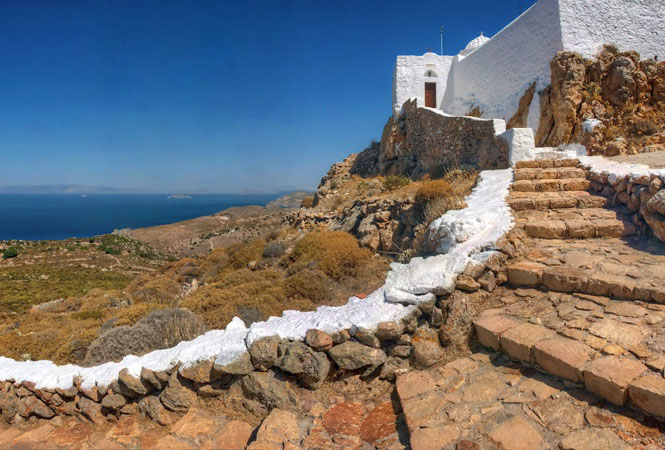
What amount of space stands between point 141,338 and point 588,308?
17.2 ft

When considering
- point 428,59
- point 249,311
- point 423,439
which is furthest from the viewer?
point 428,59

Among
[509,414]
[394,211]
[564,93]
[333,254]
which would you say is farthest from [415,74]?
[509,414]

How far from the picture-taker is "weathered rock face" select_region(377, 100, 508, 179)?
10410mm

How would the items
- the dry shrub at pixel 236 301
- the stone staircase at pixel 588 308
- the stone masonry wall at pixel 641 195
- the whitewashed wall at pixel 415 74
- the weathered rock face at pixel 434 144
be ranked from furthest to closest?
the whitewashed wall at pixel 415 74 → the weathered rock face at pixel 434 144 → the dry shrub at pixel 236 301 → the stone masonry wall at pixel 641 195 → the stone staircase at pixel 588 308

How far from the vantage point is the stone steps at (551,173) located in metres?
6.82

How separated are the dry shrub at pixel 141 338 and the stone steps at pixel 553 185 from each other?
19.6 feet

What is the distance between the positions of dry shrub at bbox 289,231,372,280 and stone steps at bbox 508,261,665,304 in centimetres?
433

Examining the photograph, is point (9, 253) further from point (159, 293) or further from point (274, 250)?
point (274, 250)

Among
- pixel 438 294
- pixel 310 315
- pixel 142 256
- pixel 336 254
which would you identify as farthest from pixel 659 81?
pixel 142 256

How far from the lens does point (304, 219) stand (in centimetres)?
1439

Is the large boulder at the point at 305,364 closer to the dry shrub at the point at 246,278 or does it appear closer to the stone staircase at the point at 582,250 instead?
the stone staircase at the point at 582,250

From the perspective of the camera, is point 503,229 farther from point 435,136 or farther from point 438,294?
point 435,136

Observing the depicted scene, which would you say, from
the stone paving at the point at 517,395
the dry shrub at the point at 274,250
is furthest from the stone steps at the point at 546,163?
the dry shrub at the point at 274,250

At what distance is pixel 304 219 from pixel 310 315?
419 inches
